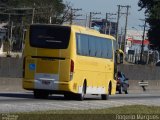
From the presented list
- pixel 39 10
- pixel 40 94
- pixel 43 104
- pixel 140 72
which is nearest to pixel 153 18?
pixel 39 10

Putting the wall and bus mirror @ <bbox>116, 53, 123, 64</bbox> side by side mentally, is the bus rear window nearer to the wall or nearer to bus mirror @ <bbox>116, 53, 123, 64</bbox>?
bus mirror @ <bbox>116, 53, 123, 64</bbox>

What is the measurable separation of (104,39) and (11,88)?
8082 mm

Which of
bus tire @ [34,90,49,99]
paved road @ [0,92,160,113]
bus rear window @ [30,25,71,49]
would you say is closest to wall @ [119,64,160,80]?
bus tire @ [34,90,49,99]

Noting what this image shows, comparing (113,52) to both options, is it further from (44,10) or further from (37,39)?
(44,10)

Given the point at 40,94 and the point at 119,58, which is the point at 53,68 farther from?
the point at 119,58

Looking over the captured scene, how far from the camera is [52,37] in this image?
29.8m

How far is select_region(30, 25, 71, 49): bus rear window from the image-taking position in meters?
29.7

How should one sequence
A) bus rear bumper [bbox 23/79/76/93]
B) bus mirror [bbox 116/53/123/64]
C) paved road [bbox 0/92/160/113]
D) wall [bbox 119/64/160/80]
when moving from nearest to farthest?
paved road [bbox 0/92/160/113], bus rear bumper [bbox 23/79/76/93], bus mirror [bbox 116/53/123/64], wall [bbox 119/64/160/80]

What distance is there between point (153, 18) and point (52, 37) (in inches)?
2802

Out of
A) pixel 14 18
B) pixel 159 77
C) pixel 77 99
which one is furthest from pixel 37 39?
pixel 14 18

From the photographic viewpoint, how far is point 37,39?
29.9 metres

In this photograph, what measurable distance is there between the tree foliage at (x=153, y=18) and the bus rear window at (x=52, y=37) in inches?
2737

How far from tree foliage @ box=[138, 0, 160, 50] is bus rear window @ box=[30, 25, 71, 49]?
69.5 meters

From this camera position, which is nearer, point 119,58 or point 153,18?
point 119,58
